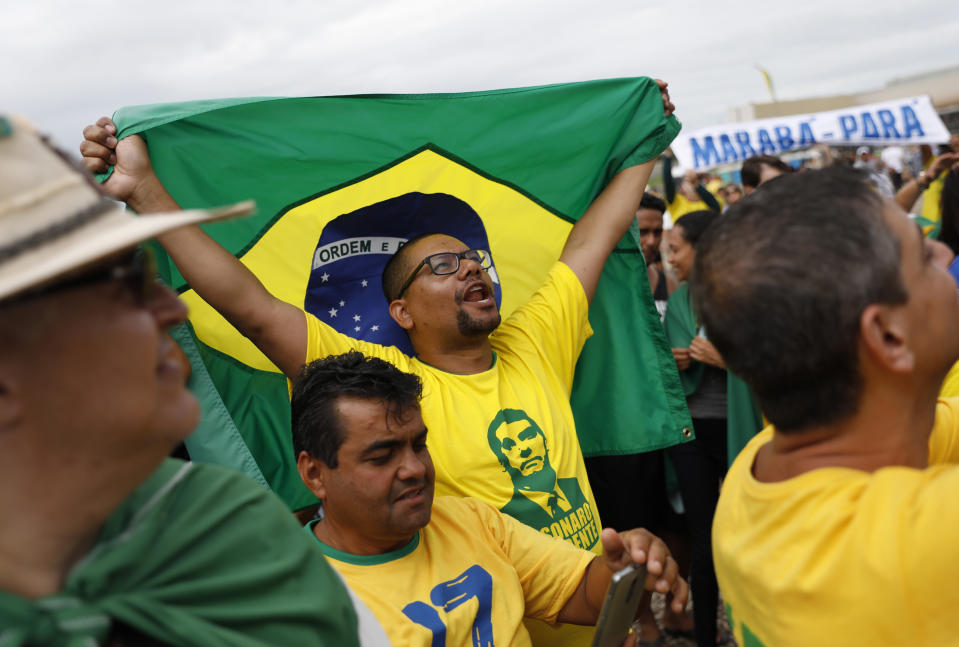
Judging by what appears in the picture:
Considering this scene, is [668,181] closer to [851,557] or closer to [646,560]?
[646,560]

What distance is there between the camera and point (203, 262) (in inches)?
97.6

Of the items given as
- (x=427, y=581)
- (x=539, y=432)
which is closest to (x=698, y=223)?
(x=539, y=432)

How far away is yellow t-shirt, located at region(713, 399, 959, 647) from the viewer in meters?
1.09

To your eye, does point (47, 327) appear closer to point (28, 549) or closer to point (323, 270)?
point (28, 549)

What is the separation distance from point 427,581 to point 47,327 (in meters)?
1.29

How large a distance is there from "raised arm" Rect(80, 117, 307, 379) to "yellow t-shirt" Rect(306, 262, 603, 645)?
10cm

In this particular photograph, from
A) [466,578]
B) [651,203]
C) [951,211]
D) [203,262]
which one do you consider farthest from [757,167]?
[466,578]

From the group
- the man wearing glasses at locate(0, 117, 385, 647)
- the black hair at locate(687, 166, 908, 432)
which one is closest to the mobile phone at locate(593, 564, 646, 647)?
the black hair at locate(687, 166, 908, 432)

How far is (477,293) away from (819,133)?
329 inches

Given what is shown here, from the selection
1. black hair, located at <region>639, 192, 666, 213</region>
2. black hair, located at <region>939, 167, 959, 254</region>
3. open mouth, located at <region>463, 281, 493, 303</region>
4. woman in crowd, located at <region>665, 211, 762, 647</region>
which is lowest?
woman in crowd, located at <region>665, 211, 762, 647</region>

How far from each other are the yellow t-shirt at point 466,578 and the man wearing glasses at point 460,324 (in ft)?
1.01

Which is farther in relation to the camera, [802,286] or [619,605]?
[619,605]

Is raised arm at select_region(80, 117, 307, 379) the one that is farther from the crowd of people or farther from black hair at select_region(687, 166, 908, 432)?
black hair at select_region(687, 166, 908, 432)

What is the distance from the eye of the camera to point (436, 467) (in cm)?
255
